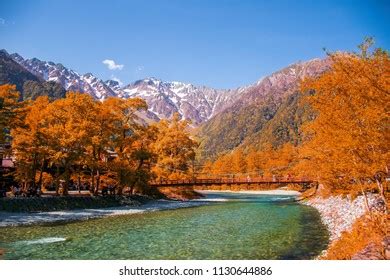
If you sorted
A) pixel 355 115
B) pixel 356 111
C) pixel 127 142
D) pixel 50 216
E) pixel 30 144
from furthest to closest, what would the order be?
pixel 127 142, pixel 30 144, pixel 50 216, pixel 355 115, pixel 356 111

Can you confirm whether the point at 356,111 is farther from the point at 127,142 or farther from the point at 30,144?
the point at 127,142

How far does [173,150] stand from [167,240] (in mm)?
39603

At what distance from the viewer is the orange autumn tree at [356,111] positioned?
13.6 metres

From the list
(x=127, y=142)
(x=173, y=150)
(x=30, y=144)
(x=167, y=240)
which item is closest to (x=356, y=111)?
(x=167, y=240)

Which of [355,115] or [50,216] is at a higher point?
[355,115]

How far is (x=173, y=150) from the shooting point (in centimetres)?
6222

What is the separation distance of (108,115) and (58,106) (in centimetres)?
590

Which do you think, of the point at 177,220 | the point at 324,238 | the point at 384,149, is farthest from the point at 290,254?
the point at 177,220

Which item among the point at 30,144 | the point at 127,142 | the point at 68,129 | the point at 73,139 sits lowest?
the point at 30,144

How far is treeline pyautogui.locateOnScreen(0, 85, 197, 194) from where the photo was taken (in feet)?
123

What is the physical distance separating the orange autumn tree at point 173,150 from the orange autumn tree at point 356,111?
43435 millimetres

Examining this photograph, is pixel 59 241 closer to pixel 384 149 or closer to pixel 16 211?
pixel 16 211

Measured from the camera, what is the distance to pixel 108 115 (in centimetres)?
4556

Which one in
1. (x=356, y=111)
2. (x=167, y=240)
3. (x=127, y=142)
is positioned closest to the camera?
(x=356, y=111)
